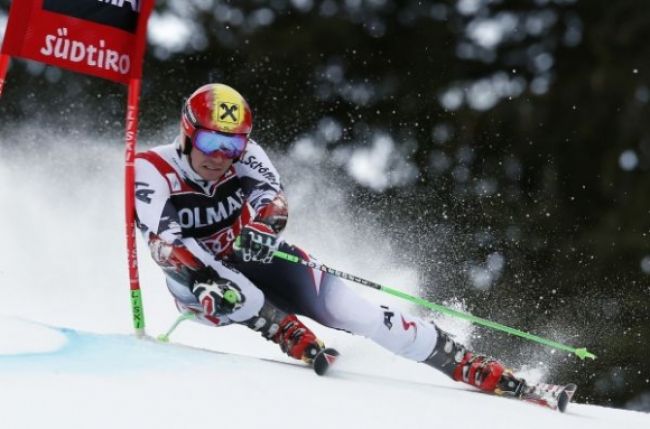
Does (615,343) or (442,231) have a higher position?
(442,231)

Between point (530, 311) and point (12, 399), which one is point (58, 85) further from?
point (12, 399)

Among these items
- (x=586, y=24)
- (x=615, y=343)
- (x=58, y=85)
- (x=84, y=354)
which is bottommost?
(x=84, y=354)

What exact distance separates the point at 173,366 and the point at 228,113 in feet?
4.39

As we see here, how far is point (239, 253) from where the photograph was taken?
4.33 metres

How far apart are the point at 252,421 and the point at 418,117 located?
30.3ft

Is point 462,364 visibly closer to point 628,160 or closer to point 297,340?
point 297,340

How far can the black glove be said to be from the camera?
4.25m

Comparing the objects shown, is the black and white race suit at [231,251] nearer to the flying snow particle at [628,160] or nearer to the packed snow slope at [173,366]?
the packed snow slope at [173,366]

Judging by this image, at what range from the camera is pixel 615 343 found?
11.0 m

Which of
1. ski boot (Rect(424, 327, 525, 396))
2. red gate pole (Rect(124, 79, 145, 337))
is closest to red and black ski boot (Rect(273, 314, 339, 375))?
ski boot (Rect(424, 327, 525, 396))

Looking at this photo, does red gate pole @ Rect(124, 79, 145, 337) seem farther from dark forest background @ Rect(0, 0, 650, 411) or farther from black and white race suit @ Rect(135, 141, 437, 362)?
dark forest background @ Rect(0, 0, 650, 411)

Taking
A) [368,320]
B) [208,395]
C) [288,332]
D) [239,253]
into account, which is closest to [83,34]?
[239,253]

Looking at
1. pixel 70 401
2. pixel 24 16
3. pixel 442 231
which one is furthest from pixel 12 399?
pixel 442 231

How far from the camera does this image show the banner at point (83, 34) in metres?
4.41
